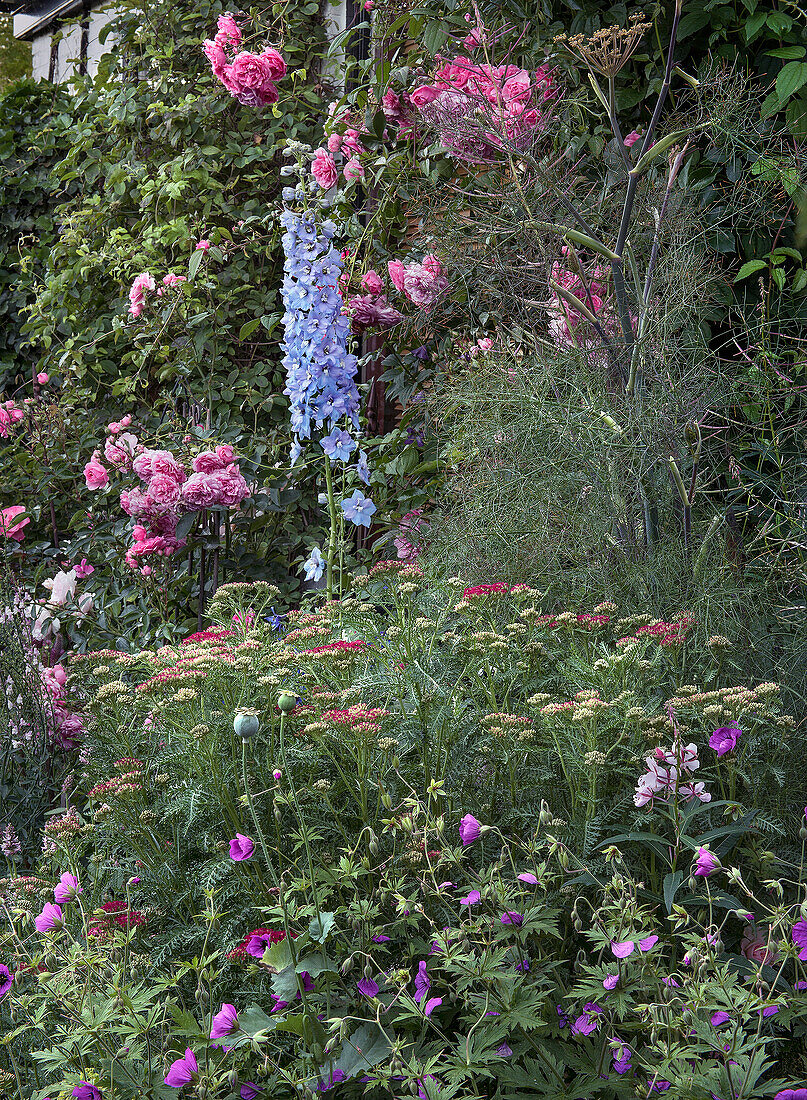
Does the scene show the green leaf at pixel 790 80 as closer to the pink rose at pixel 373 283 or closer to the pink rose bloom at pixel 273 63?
the pink rose at pixel 373 283

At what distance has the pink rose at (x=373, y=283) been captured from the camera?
9.88ft

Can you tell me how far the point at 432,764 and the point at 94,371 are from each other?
3.29 metres

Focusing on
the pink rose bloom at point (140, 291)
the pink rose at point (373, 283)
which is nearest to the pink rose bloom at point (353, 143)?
the pink rose at point (373, 283)

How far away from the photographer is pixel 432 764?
143cm

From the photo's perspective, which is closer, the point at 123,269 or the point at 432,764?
the point at 432,764

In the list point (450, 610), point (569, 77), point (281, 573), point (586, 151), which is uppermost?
point (569, 77)

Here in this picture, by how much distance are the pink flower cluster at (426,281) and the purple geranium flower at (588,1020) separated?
196cm

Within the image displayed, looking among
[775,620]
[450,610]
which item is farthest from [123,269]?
[775,620]

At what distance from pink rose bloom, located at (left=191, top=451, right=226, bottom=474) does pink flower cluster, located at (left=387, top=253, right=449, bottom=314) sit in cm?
75

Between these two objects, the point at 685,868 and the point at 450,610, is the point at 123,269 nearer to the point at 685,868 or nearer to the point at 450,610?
the point at 450,610

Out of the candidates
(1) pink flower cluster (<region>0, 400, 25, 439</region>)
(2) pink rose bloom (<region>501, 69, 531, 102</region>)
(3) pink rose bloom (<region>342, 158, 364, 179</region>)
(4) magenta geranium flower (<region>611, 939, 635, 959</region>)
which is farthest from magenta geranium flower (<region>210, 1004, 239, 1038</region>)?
(1) pink flower cluster (<region>0, 400, 25, 439</region>)

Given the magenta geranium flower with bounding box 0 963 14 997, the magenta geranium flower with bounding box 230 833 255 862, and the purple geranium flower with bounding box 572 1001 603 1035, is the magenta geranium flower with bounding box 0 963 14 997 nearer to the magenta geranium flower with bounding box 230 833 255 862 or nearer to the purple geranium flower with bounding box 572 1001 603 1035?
the magenta geranium flower with bounding box 230 833 255 862

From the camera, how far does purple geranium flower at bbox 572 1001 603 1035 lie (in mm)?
1077

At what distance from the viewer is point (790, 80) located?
7.52 ft
